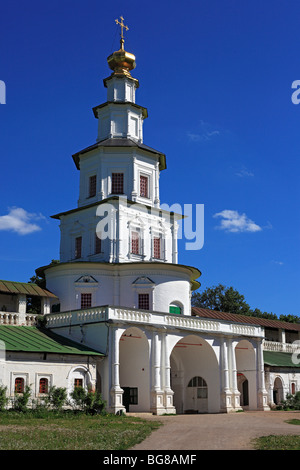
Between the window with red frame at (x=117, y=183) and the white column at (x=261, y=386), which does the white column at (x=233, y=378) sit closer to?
the white column at (x=261, y=386)

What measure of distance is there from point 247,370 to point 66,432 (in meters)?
21.4

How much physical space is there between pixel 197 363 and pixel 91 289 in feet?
26.1

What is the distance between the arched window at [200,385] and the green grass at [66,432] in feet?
36.8

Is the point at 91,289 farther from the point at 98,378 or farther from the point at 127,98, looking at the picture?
the point at 127,98

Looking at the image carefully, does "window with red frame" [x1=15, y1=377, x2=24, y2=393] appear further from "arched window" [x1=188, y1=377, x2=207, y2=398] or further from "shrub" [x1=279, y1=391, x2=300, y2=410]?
"shrub" [x1=279, y1=391, x2=300, y2=410]

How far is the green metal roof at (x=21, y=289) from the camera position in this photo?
101 ft

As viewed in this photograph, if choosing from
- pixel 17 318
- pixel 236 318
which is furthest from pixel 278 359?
pixel 17 318

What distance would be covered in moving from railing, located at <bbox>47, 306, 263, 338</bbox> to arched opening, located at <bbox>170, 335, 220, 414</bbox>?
1.21 meters

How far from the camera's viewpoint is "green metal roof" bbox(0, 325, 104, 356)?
86.0ft

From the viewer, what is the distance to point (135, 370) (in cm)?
3016

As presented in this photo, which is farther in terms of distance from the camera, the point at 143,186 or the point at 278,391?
the point at 278,391

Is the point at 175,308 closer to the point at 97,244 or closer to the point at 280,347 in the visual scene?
the point at 97,244

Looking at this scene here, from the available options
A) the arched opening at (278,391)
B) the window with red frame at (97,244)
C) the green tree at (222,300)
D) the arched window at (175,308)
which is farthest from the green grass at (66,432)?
the green tree at (222,300)

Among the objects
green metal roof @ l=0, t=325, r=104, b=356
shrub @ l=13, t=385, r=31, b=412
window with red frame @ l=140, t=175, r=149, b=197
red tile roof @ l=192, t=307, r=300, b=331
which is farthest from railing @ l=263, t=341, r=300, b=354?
shrub @ l=13, t=385, r=31, b=412
